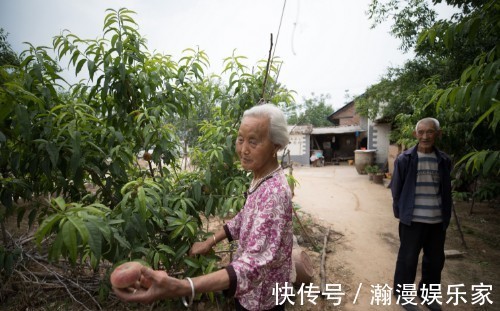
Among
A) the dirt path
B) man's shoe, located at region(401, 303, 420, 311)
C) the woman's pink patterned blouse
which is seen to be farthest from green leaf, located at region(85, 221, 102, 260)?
man's shoe, located at region(401, 303, 420, 311)

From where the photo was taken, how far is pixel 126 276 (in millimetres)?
963

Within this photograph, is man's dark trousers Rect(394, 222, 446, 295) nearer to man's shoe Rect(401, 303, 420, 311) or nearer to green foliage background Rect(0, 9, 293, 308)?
man's shoe Rect(401, 303, 420, 311)

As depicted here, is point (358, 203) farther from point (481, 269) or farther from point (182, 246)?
point (182, 246)

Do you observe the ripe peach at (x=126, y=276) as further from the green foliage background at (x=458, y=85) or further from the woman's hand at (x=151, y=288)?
the green foliage background at (x=458, y=85)

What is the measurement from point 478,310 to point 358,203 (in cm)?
499

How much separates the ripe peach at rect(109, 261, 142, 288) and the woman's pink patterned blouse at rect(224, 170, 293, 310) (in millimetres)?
357

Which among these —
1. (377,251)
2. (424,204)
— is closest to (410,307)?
(424,204)

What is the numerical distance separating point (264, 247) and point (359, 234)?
16.2ft

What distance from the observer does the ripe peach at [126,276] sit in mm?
954

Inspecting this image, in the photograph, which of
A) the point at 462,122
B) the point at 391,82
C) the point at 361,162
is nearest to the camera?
the point at 462,122

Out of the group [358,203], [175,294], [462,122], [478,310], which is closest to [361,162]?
[358,203]

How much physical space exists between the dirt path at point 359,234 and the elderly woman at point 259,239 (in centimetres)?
223

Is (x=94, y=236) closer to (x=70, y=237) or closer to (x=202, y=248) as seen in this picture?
(x=70, y=237)

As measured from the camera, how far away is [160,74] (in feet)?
7.77
